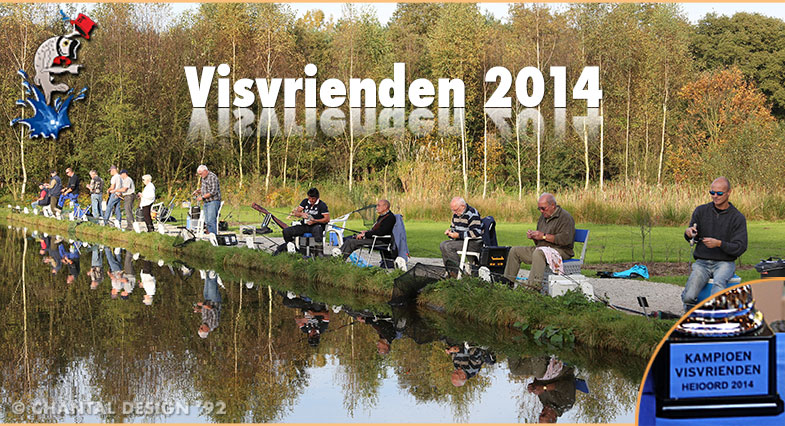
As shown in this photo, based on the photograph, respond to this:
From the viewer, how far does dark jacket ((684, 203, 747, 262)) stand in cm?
809

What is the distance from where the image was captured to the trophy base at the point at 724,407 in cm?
274

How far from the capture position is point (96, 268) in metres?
15.9

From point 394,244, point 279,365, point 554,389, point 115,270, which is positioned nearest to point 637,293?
point 394,244

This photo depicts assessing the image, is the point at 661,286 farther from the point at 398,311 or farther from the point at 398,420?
the point at 398,420

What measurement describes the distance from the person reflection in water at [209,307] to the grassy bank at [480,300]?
Answer: 112cm

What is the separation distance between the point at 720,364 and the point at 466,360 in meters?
5.34

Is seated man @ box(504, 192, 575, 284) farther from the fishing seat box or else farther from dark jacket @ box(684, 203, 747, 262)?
the fishing seat box

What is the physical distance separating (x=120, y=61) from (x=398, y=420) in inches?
1425

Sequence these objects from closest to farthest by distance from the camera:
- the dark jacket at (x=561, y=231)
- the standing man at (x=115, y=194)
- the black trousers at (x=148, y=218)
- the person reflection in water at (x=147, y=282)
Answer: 1. the dark jacket at (x=561, y=231)
2. the person reflection in water at (x=147, y=282)
3. the black trousers at (x=148, y=218)
4. the standing man at (x=115, y=194)

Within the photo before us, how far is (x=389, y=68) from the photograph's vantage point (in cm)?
4572

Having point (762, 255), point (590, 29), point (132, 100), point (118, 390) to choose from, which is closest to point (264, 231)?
point (762, 255)

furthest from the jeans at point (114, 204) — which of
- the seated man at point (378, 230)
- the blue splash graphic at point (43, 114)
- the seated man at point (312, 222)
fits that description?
the blue splash graphic at point (43, 114)

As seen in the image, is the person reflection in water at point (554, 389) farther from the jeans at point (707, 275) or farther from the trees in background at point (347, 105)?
the trees in background at point (347, 105)

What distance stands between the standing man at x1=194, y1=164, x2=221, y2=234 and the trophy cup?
1559 cm
